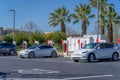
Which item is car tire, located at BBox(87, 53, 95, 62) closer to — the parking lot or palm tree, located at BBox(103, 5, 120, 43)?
the parking lot

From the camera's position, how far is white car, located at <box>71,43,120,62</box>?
28.7m

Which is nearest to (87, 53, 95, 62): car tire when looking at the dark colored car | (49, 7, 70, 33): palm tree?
the dark colored car

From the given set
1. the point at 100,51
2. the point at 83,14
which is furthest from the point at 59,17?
the point at 100,51

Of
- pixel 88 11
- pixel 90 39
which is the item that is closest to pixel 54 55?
pixel 90 39

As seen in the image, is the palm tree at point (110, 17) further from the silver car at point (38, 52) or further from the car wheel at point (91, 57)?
the car wheel at point (91, 57)

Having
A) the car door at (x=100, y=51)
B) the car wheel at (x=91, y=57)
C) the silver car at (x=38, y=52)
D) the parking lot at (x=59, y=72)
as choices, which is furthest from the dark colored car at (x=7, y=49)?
the parking lot at (x=59, y=72)

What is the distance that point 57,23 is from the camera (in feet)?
257

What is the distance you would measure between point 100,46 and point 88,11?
40279 millimetres

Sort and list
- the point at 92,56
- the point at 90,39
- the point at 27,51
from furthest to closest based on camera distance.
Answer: the point at 90,39
the point at 27,51
the point at 92,56

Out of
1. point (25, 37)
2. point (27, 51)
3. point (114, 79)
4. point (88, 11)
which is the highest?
point (88, 11)

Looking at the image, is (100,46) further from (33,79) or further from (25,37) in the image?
(25,37)

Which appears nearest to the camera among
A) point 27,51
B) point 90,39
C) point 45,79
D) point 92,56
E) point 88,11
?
point 45,79

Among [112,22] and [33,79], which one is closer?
[33,79]

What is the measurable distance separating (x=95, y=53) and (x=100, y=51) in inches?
Result: 27.7
